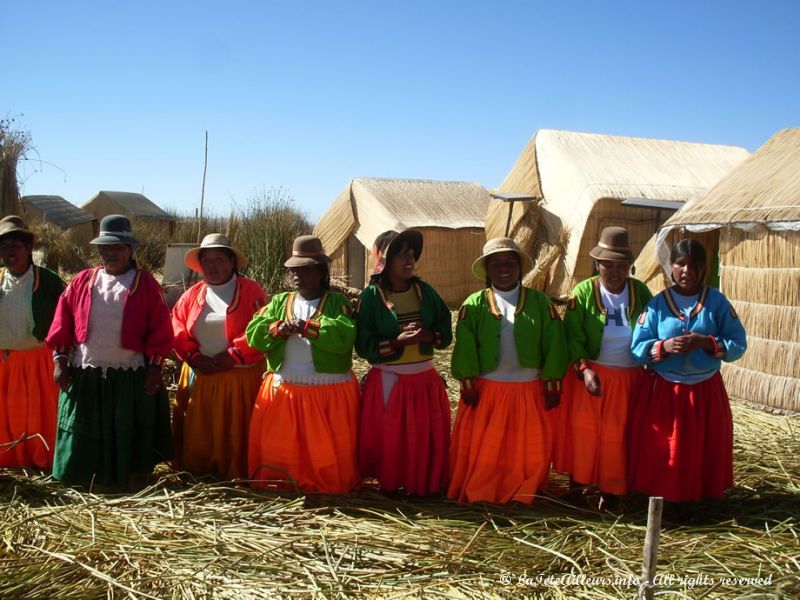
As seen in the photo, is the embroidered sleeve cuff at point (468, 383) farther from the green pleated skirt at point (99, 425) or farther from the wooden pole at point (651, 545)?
the green pleated skirt at point (99, 425)

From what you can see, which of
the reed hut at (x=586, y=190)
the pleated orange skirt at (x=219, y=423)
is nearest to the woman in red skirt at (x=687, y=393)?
the pleated orange skirt at (x=219, y=423)

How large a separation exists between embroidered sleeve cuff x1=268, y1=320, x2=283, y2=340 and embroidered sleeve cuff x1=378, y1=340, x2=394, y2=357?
1.77ft

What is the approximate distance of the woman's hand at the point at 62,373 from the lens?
12.6 feet

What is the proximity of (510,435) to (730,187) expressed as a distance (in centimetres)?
473

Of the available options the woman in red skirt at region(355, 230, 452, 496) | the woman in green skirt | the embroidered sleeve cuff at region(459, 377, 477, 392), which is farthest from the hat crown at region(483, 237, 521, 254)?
the woman in green skirt

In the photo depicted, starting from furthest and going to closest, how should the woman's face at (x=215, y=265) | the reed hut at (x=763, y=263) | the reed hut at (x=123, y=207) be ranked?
the reed hut at (x=123, y=207) < the reed hut at (x=763, y=263) < the woman's face at (x=215, y=265)

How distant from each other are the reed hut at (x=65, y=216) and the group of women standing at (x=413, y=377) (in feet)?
50.5

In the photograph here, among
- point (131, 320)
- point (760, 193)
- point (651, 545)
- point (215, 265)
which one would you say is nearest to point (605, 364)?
point (651, 545)

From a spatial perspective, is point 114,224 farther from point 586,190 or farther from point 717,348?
point 586,190

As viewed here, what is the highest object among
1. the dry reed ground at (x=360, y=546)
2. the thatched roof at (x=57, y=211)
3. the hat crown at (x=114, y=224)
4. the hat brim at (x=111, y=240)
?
the thatched roof at (x=57, y=211)

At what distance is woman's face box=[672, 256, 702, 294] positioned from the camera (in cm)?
356

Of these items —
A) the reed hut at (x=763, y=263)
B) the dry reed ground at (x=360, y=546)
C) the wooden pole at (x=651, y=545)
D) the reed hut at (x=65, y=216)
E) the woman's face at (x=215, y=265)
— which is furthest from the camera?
the reed hut at (x=65, y=216)

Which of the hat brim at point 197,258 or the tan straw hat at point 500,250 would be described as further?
the hat brim at point 197,258

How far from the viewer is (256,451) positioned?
3963mm
